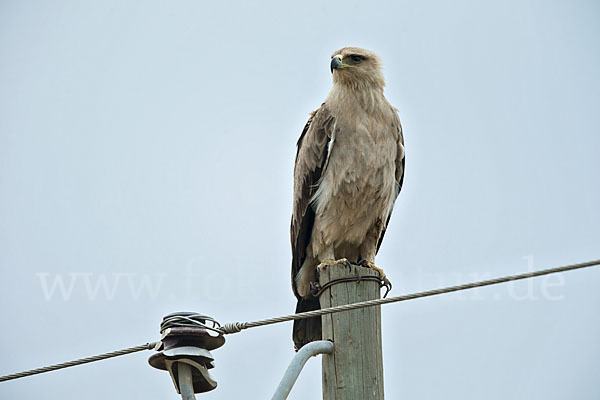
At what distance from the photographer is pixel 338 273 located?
4.69m

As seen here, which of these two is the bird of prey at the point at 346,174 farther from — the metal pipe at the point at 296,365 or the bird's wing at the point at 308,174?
the metal pipe at the point at 296,365

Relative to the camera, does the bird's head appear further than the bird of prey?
Yes

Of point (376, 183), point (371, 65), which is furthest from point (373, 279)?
point (371, 65)

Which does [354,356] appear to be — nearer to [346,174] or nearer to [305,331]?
[305,331]

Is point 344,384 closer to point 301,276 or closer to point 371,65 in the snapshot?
point 301,276

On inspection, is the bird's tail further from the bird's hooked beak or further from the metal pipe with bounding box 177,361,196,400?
the metal pipe with bounding box 177,361,196,400

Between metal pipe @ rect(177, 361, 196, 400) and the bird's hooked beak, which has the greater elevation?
the bird's hooked beak

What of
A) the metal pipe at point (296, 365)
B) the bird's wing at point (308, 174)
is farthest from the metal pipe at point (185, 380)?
the bird's wing at point (308, 174)

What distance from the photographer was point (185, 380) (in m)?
4.08

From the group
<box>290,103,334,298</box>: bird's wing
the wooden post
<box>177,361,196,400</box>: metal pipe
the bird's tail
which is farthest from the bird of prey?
<box>177,361,196,400</box>: metal pipe

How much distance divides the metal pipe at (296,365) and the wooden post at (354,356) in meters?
0.06

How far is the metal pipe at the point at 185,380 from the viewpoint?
4.04 metres

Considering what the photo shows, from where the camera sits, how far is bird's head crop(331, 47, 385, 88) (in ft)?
24.1

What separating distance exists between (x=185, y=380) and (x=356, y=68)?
4.00 meters
